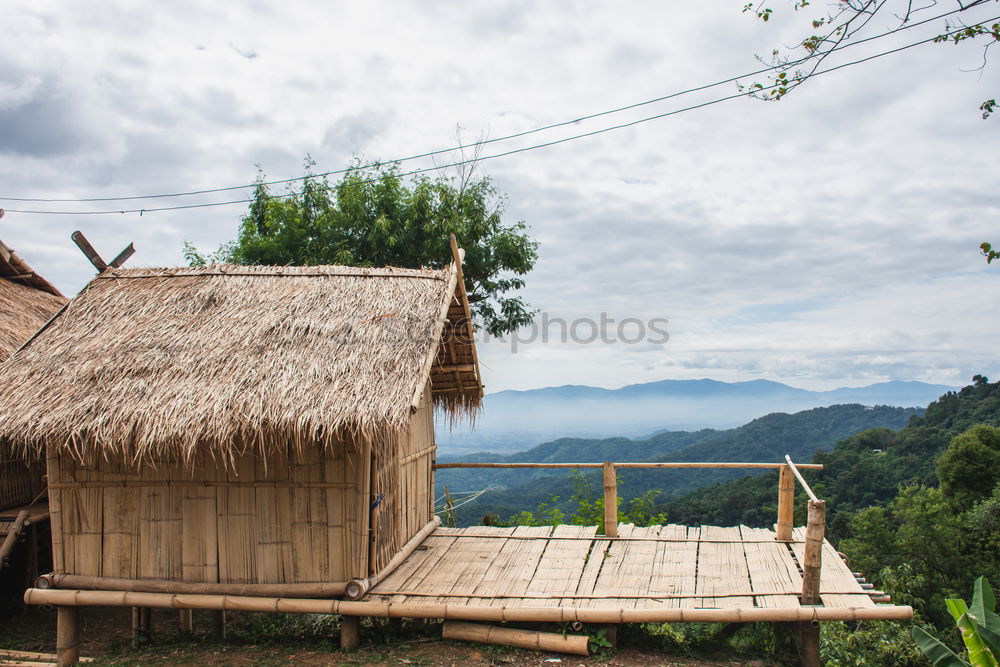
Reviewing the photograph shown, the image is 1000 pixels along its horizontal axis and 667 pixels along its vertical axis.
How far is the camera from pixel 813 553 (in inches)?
182

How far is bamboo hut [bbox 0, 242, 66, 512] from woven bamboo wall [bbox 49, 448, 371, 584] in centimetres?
107

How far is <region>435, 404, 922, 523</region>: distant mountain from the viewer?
101ft

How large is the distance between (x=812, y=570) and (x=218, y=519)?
4373 mm

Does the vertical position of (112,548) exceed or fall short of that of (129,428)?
it falls short

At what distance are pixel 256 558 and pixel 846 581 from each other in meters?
4.52

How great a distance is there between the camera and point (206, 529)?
16.7 feet

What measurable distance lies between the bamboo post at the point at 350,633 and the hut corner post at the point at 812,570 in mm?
3264

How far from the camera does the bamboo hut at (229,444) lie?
15.6 ft

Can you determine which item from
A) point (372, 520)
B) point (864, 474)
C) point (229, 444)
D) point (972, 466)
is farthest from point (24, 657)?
point (864, 474)

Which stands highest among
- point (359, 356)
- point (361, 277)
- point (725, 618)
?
point (361, 277)

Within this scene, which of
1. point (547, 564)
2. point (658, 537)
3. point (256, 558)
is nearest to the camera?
point (256, 558)

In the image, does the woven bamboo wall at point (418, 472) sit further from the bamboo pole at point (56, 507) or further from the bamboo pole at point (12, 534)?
the bamboo pole at point (12, 534)

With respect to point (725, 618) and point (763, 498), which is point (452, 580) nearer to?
point (725, 618)

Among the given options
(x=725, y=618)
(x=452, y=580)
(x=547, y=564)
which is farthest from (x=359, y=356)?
(x=725, y=618)
